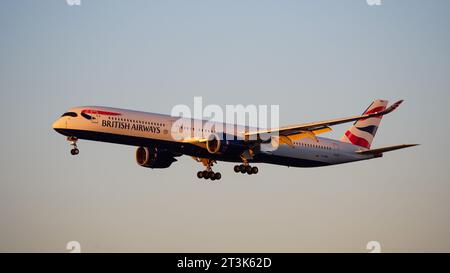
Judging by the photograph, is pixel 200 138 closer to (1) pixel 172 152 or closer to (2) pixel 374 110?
(1) pixel 172 152

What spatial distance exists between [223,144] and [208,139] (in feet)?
4.55

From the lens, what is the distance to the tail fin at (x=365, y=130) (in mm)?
105062

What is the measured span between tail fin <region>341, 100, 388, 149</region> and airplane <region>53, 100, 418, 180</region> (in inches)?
136

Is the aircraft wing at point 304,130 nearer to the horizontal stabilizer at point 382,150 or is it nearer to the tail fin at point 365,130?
the horizontal stabilizer at point 382,150

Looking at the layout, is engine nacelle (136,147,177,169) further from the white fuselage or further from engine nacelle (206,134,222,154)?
engine nacelle (206,134,222,154)

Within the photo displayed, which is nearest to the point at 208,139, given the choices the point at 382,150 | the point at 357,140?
the point at 382,150

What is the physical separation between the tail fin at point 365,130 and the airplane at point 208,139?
136 inches

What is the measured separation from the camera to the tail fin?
4136 inches

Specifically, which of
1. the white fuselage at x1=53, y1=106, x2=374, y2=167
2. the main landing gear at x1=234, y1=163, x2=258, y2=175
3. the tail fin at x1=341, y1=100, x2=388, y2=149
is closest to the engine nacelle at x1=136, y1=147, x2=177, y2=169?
the white fuselage at x1=53, y1=106, x2=374, y2=167
